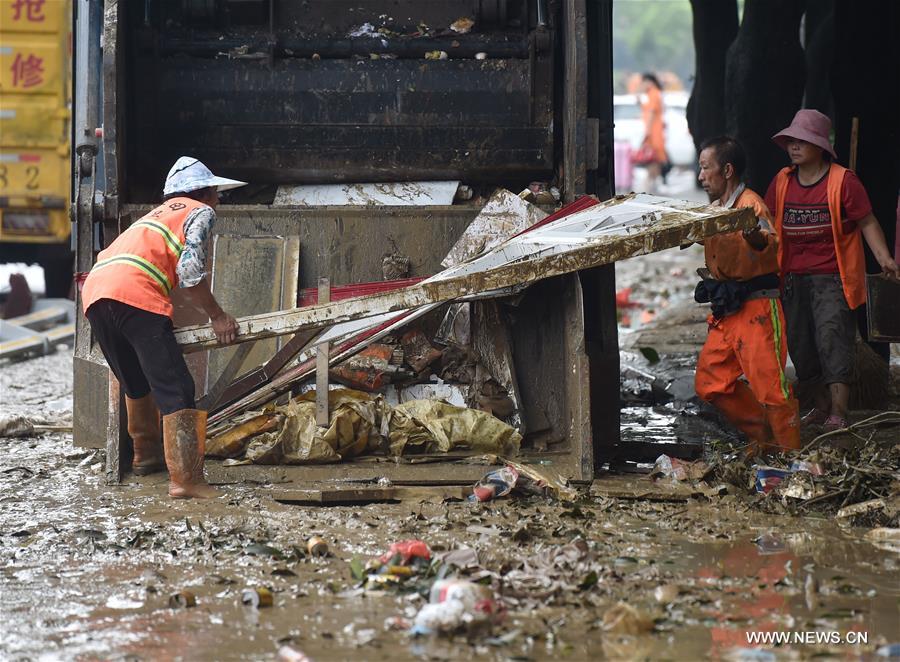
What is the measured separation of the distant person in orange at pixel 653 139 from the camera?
23.3 meters

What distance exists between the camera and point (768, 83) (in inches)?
363

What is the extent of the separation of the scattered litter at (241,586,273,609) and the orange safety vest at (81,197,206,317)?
1617 millimetres

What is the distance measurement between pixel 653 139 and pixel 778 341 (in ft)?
60.0

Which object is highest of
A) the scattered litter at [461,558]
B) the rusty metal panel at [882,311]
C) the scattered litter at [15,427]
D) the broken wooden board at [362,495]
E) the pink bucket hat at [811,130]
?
the pink bucket hat at [811,130]

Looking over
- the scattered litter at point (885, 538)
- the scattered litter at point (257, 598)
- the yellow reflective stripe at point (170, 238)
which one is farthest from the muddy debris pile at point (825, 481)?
the yellow reflective stripe at point (170, 238)

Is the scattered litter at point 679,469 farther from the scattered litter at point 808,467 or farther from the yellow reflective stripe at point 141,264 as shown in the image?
the yellow reflective stripe at point 141,264

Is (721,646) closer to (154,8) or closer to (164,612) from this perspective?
(164,612)

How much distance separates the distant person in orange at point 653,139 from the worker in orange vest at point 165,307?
61.5 feet

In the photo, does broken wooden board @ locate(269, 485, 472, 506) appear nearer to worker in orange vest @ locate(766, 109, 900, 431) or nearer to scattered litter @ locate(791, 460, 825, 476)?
scattered litter @ locate(791, 460, 825, 476)

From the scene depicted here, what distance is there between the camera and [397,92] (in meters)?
6.29

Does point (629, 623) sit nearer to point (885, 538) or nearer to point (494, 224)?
point (885, 538)

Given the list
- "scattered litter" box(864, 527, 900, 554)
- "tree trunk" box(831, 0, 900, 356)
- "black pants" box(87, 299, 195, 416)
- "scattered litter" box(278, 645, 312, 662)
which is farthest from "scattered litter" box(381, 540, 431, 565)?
"tree trunk" box(831, 0, 900, 356)

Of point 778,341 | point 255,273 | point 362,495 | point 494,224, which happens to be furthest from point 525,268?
point 255,273

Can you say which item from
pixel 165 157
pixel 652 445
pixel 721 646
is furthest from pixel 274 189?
pixel 721 646
